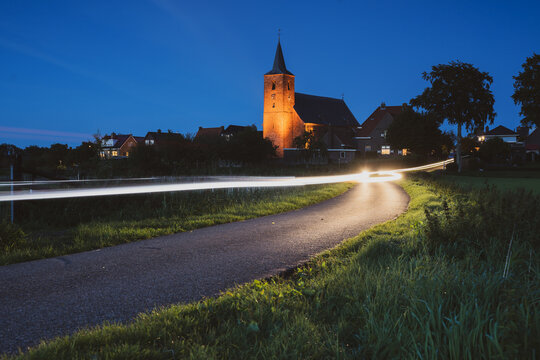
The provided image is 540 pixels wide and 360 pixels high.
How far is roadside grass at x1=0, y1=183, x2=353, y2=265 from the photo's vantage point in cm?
728

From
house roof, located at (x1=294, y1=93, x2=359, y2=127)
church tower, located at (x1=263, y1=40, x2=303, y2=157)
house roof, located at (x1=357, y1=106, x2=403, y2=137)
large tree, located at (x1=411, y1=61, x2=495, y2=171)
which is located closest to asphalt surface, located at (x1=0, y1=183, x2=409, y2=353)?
large tree, located at (x1=411, y1=61, x2=495, y2=171)

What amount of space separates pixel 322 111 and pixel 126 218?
8466cm

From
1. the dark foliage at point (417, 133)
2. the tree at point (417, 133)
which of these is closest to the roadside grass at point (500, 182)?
the dark foliage at point (417, 133)

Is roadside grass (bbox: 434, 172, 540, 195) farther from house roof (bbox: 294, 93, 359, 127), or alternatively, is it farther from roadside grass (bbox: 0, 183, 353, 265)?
house roof (bbox: 294, 93, 359, 127)

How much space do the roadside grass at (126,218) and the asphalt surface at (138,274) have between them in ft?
1.82

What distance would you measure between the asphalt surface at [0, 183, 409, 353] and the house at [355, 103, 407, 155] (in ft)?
242

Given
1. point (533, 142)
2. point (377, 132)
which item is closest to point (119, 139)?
point (377, 132)

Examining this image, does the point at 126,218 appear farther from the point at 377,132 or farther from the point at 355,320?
the point at 377,132

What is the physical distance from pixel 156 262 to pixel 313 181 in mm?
14047

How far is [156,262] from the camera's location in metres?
6.33

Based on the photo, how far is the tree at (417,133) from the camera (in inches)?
2115

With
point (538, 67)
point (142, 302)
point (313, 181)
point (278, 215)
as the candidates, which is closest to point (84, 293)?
point (142, 302)

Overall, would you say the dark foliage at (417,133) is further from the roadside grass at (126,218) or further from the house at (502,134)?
the house at (502,134)

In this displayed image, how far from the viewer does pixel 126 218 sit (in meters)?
11.9
